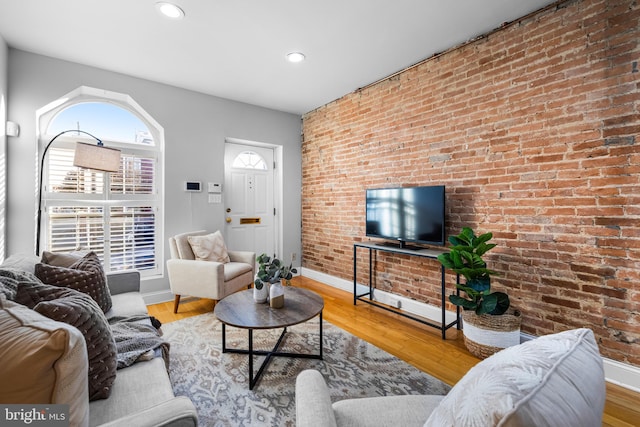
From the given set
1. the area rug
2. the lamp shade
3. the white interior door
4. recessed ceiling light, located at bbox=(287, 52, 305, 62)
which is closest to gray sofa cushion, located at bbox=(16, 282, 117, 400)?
the area rug

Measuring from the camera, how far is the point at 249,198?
4.48 m

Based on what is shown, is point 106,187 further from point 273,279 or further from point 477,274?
point 477,274

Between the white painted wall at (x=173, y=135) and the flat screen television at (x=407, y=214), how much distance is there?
1.81 m

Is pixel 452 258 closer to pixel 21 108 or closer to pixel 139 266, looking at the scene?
pixel 139 266

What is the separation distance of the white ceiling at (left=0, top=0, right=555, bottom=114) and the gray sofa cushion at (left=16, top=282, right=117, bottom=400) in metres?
2.18

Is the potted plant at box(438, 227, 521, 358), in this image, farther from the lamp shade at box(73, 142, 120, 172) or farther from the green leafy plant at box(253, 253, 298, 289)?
the lamp shade at box(73, 142, 120, 172)

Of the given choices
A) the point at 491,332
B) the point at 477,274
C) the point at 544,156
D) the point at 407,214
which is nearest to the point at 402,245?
the point at 407,214

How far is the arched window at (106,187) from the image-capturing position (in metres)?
3.08

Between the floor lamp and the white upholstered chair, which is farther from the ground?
the floor lamp

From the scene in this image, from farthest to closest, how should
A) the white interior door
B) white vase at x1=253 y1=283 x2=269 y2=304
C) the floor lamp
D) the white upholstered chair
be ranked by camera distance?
the white interior door < the floor lamp < white vase at x1=253 y1=283 x2=269 y2=304 < the white upholstered chair

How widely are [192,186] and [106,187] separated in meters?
0.92

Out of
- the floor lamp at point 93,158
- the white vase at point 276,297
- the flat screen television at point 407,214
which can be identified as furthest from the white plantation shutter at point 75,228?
the flat screen television at point 407,214

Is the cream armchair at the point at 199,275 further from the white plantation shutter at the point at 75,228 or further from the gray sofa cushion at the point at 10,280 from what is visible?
the gray sofa cushion at the point at 10,280

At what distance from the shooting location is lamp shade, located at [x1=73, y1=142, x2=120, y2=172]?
8.11 feet
